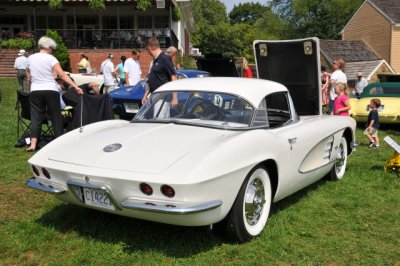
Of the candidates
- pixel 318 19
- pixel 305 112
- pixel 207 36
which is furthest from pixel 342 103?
pixel 207 36

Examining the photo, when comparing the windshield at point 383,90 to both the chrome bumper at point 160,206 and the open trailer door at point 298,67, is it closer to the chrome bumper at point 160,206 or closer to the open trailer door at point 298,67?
the open trailer door at point 298,67

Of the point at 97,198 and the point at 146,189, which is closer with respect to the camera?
the point at 146,189

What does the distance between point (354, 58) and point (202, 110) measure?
1316 inches

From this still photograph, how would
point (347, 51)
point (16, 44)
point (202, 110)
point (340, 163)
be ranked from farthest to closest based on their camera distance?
point (347, 51)
point (16, 44)
point (340, 163)
point (202, 110)

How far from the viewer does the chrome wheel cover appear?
397cm

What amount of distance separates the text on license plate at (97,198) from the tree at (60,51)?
68.6 feet

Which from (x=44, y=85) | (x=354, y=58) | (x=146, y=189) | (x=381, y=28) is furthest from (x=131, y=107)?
(x=381, y=28)

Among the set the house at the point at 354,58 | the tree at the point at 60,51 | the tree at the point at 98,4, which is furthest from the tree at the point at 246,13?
the tree at the point at 60,51

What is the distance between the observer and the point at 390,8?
38.1 metres

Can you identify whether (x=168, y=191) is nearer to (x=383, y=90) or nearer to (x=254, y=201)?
(x=254, y=201)

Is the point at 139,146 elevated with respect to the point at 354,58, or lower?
lower

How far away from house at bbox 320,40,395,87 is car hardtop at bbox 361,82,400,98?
18.4 m

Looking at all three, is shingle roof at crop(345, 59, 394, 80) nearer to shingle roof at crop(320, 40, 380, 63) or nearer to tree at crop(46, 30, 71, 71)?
shingle roof at crop(320, 40, 380, 63)

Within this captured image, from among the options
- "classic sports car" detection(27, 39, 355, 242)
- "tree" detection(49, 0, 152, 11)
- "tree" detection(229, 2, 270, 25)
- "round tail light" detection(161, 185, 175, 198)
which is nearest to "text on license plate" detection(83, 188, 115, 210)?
"classic sports car" detection(27, 39, 355, 242)
